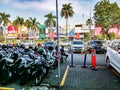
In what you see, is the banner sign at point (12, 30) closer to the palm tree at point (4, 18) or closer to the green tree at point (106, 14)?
the palm tree at point (4, 18)

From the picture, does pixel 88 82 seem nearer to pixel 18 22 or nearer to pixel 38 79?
pixel 38 79

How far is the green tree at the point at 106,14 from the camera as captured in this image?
33.4 m

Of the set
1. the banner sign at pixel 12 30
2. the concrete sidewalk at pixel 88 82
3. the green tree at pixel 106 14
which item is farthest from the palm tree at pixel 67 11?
the concrete sidewalk at pixel 88 82

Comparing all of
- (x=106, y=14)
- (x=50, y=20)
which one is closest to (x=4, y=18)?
(x=50, y=20)

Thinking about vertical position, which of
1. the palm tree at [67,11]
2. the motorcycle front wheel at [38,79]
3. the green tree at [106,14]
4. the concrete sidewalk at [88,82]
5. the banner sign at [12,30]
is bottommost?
the concrete sidewalk at [88,82]

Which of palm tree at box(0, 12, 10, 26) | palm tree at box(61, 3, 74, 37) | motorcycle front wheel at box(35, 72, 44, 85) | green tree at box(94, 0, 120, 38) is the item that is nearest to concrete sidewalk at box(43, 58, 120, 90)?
motorcycle front wheel at box(35, 72, 44, 85)

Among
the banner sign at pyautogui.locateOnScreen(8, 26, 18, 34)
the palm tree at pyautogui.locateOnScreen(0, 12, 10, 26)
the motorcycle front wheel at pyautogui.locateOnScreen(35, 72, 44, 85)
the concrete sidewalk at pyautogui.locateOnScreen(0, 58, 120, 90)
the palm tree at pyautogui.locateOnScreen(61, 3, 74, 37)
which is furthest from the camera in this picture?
the banner sign at pyautogui.locateOnScreen(8, 26, 18, 34)

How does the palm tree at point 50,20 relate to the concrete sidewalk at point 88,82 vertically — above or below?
above

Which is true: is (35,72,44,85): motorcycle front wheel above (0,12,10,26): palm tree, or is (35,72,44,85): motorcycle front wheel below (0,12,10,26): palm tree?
below

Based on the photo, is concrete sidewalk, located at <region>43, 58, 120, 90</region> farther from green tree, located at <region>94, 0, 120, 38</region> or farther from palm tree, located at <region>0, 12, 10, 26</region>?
palm tree, located at <region>0, 12, 10, 26</region>

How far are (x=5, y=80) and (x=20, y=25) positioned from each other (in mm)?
69309

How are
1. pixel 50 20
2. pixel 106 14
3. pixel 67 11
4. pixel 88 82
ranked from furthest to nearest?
1. pixel 50 20
2. pixel 67 11
3. pixel 106 14
4. pixel 88 82

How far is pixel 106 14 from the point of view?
34906mm

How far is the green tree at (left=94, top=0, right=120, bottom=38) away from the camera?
1316 inches
